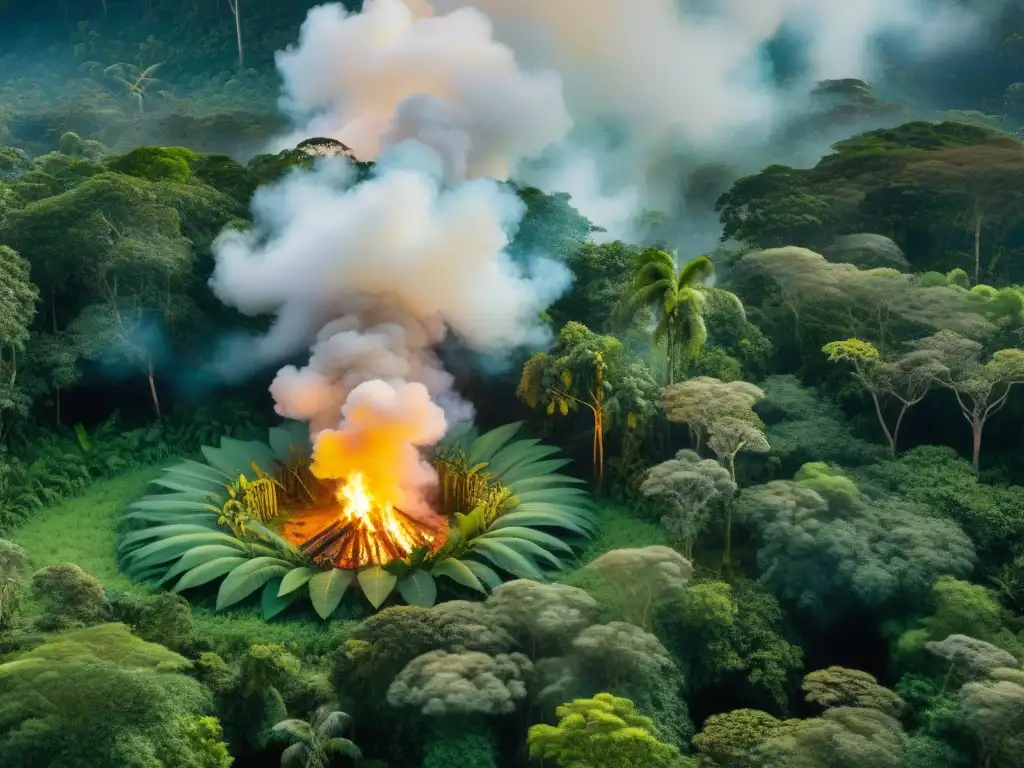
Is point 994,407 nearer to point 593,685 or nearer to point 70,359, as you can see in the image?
point 593,685

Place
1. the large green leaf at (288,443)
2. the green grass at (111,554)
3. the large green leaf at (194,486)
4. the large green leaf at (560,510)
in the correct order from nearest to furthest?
the green grass at (111,554)
the large green leaf at (560,510)
the large green leaf at (194,486)
the large green leaf at (288,443)

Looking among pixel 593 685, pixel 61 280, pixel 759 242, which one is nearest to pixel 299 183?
pixel 61 280

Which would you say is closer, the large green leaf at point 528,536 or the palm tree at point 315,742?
the palm tree at point 315,742

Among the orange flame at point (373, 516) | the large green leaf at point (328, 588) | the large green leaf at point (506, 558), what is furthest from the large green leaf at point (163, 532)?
the large green leaf at point (506, 558)

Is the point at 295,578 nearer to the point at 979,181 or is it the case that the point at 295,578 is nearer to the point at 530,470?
the point at 530,470

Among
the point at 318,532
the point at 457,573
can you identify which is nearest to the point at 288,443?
the point at 318,532

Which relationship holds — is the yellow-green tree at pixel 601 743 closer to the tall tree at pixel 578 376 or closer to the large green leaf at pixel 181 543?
the large green leaf at pixel 181 543

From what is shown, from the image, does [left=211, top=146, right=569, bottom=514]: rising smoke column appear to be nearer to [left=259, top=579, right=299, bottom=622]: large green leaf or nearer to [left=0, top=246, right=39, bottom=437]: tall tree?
[left=259, top=579, right=299, bottom=622]: large green leaf
